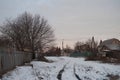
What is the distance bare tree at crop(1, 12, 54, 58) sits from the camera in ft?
206

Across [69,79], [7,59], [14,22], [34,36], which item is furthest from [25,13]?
[69,79]

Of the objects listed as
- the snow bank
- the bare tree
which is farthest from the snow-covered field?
the bare tree

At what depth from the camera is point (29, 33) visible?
2498 inches

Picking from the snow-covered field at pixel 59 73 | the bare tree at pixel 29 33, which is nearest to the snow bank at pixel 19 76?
the snow-covered field at pixel 59 73

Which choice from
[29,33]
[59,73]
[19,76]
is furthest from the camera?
[29,33]

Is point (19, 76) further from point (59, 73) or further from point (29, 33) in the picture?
point (29, 33)

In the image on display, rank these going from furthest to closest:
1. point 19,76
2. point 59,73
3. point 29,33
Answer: point 29,33
point 59,73
point 19,76

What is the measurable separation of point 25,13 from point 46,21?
580 centimetres

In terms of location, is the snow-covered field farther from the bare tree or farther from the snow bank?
the bare tree

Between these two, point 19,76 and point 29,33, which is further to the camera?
point 29,33

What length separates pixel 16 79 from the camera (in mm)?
19062

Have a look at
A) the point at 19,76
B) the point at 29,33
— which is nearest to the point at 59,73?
the point at 19,76

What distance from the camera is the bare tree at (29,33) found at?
2470 inches

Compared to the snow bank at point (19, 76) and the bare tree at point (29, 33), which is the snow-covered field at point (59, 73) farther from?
the bare tree at point (29, 33)
